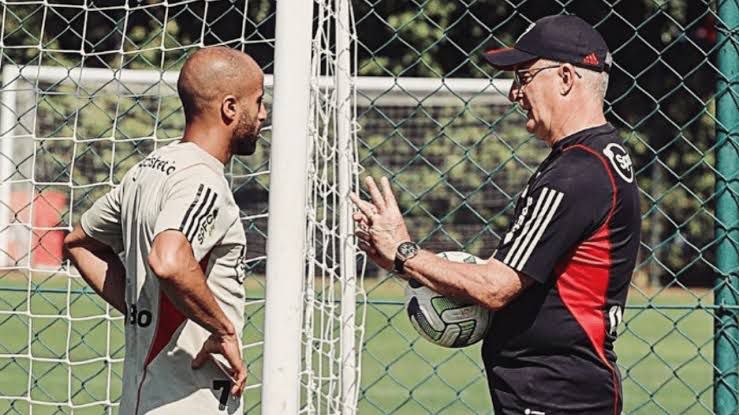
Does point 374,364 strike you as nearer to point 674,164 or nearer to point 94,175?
point 94,175

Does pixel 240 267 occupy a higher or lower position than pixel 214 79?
lower

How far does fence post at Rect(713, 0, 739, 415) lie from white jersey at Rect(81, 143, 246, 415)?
180 cm

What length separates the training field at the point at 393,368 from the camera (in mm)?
7305

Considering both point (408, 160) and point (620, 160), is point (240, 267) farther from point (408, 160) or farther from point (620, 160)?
point (408, 160)

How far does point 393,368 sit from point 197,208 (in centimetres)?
659

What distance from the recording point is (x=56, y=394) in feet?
28.4

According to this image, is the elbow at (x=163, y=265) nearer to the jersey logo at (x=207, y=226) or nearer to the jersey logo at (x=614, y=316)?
the jersey logo at (x=207, y=226)

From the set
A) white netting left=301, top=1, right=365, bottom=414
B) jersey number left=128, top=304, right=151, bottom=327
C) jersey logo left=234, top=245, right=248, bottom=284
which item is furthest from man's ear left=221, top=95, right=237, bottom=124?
jersey number left=128, top=304, right=151, bottom=327

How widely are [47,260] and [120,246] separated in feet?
35.4

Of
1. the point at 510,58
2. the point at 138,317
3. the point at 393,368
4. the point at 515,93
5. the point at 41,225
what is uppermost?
the point at 510,58

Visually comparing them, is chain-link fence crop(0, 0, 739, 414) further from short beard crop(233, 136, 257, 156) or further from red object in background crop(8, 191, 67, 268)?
short beard crop(233, 136, 257, 156)

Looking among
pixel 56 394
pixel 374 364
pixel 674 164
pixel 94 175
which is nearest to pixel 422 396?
pixel 374 364

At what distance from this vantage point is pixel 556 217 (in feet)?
12.5

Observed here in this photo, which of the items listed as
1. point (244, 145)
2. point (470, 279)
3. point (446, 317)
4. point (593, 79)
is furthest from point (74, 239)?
point (593, 79)
